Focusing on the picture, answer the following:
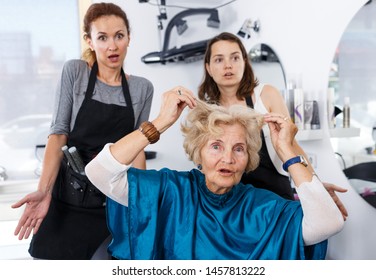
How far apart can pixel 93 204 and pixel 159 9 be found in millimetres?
1468

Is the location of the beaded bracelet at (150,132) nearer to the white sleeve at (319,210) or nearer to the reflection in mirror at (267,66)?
the white sleeve at (319,210)

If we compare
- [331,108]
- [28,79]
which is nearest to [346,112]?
[331,108]

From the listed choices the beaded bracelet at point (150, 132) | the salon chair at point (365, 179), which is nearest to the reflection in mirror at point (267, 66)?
the salon chair at point (365, 179)

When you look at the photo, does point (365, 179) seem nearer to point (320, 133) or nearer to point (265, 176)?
point (320, 133)

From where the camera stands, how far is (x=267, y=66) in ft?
7.33

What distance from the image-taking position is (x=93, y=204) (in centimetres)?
144

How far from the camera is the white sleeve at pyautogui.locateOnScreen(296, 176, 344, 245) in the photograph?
1.03 m

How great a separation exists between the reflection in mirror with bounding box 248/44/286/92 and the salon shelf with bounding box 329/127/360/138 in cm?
40

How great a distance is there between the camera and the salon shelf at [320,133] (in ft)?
5.64

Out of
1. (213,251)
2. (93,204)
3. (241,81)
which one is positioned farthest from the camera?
(241,81)

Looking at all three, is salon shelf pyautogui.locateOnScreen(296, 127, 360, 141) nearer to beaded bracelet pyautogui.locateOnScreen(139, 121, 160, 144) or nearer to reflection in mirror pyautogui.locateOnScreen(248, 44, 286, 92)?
reflection in mirror pyautogui.locateOnScreen(248, 44, 286, 92)

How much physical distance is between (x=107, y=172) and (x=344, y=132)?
108 cm
